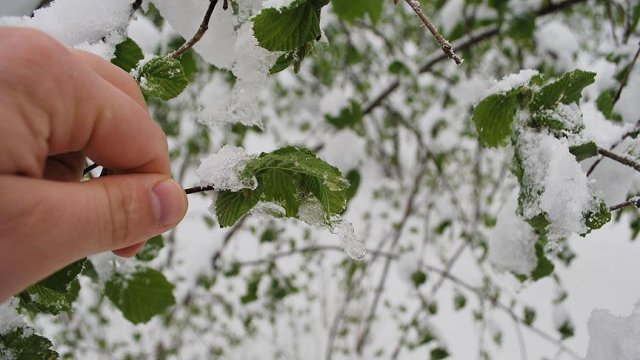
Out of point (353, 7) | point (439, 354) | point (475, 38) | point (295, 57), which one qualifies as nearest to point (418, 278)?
point (439, 354)

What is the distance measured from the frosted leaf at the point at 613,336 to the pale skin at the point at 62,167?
21.1 inches

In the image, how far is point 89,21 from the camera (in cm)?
55

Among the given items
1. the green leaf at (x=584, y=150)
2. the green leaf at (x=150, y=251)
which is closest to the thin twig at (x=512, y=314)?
the green leaf at (x=584, y=150)

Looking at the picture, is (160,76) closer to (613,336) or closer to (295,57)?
(295,57)

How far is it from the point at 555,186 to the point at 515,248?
0.24 m

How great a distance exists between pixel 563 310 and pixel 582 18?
2.10m

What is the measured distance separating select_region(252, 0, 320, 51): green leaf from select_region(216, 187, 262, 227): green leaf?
6.1 inches

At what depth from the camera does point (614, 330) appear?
23.8 inches

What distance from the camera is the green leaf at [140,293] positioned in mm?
738

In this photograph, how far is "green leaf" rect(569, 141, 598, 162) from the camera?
1.71 ft

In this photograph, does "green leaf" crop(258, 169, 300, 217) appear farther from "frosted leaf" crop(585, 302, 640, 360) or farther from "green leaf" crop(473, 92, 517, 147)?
"frosted leaf" crop(585, 302, 640, 360)

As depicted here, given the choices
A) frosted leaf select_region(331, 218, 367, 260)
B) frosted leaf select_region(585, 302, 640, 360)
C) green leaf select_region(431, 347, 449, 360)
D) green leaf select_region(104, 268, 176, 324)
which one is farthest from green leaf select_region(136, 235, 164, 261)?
green leaf select_region(431, 347, 449, 360)

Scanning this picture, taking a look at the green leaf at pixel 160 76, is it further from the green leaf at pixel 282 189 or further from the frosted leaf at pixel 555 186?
the frosted leaf at pixel 555 186

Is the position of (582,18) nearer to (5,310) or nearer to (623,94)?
(623,94)
